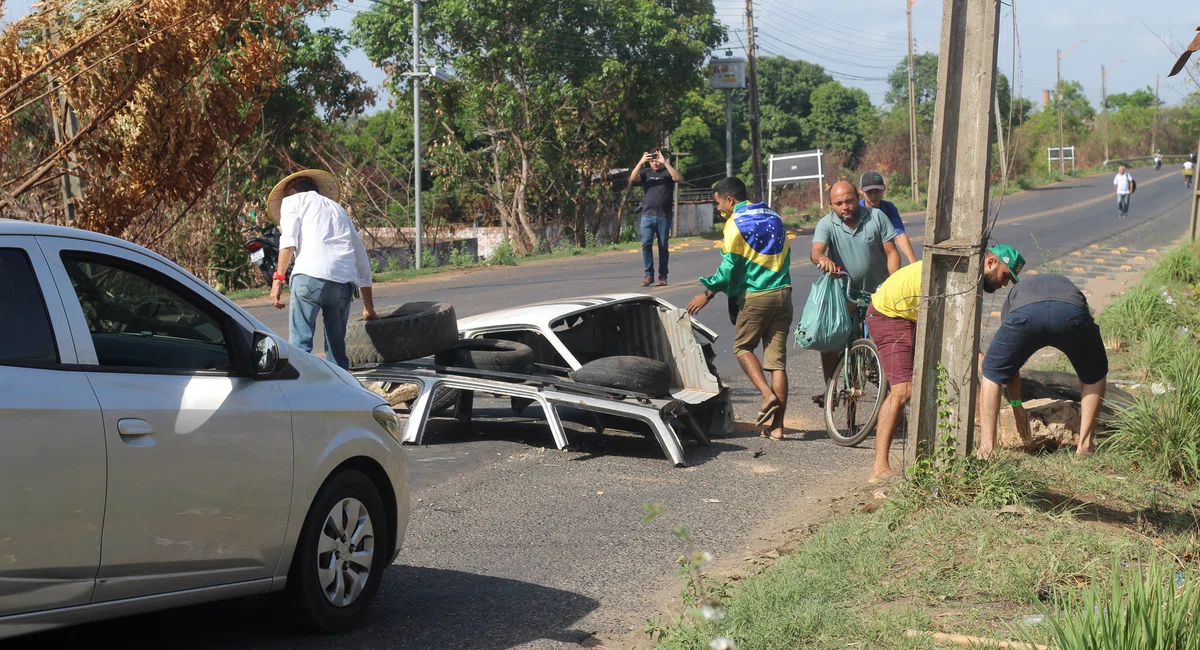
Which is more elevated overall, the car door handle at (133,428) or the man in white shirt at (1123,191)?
the car door handle at (133,428)

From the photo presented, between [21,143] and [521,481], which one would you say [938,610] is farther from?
[21,143]

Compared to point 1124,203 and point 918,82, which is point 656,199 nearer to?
point 1124,203

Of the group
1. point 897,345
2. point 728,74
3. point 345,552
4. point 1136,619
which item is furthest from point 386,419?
point 728,74

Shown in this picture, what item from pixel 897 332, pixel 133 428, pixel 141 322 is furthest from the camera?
pixel 897 332

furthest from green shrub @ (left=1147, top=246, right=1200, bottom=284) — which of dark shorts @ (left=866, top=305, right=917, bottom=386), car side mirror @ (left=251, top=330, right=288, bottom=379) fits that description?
Result: car side mirror @ (left=251, top=330, right=288, bottom=379)

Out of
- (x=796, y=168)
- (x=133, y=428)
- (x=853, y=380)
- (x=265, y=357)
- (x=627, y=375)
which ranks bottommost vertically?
(x=853, y=380)

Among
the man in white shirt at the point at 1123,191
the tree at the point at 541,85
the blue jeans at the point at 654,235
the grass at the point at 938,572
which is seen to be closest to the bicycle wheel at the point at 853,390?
the grass at the point at 938,572

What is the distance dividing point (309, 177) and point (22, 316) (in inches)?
205

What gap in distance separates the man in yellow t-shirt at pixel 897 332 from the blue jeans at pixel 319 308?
12.0 feet

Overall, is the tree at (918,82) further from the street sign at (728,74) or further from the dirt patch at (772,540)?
the dirt patch at (772,540)

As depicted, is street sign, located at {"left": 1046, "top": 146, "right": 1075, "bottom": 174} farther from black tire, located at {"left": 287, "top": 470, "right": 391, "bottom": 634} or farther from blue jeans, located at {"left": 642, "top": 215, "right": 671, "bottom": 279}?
black tire, located at {"left": 287, "top": 470, "right": 391, "bottom": 634}

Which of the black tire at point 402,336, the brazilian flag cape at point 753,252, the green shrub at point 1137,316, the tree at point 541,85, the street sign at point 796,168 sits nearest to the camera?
the black tire at point 402,336

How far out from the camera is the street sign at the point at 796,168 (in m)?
43.4

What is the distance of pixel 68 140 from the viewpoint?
28.3 ft
